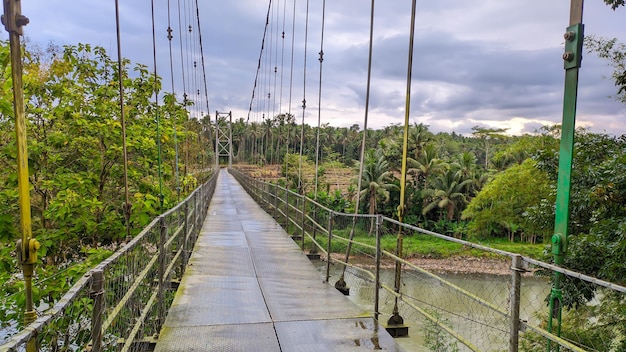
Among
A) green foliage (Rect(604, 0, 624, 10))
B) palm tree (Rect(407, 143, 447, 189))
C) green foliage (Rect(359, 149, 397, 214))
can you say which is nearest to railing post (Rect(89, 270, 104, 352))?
green foliage (Rect(604, 0, 624, 10))

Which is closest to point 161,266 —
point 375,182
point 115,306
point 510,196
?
point 115,306

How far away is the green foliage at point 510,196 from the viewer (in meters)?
16.3

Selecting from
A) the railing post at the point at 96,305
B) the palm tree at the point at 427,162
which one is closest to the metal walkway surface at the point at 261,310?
the railing post at the point at 96,305

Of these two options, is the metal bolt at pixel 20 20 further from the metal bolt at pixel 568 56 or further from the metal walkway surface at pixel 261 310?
the metal bolt at pixel 568 56

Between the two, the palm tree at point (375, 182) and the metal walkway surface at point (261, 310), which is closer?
the metal walkway surface at point (261, 310)

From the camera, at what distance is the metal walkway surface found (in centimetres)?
289

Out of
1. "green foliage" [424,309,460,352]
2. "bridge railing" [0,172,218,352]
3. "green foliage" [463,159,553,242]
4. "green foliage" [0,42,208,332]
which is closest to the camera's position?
"bridge railing" [0,172,218,352]

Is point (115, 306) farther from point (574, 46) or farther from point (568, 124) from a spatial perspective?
point (574, 46)

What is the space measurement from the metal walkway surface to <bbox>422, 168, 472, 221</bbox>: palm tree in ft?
80.0

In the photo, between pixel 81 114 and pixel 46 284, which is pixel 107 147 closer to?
pixel 81 114

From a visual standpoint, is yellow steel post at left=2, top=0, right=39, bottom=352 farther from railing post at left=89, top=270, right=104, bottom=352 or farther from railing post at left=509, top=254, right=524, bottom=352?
railing post at left=509, top=254, right=524, bottom=352

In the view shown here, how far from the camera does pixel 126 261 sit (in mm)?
2135

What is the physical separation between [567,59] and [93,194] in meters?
5.86

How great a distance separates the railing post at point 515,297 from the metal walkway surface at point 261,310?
1011 mm
